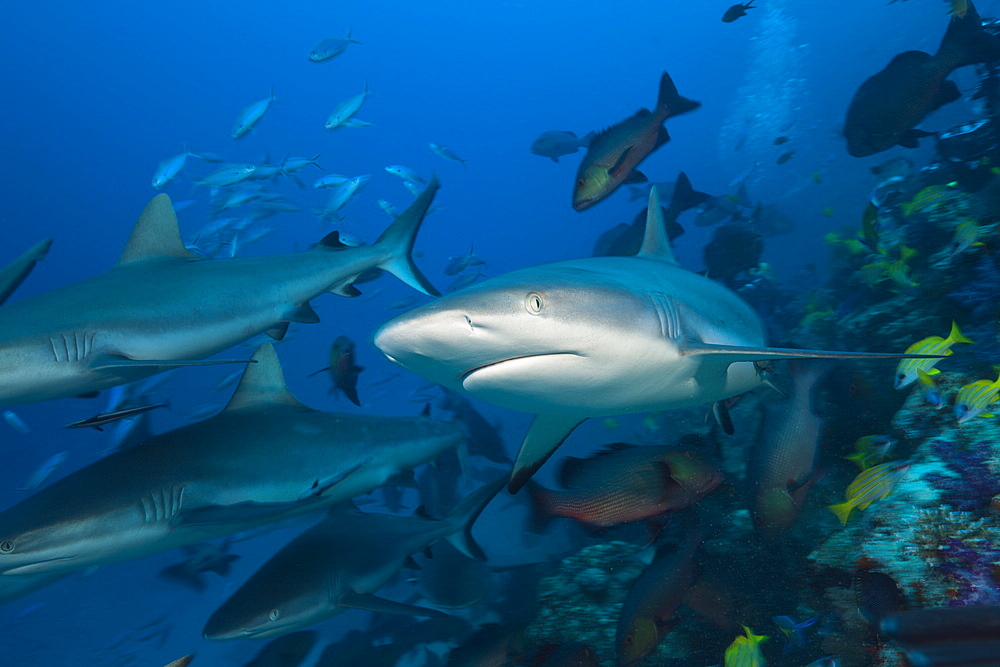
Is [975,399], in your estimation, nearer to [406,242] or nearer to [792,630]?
[792,630]

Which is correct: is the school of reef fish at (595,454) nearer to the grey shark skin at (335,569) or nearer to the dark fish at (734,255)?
the grey shark skin at (335,569)

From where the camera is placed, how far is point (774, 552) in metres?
2.79

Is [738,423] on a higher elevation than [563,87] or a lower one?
lower

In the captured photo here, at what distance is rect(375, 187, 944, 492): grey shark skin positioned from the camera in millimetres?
1638

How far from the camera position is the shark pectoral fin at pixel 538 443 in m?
2.68

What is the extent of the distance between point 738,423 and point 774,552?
321 cm

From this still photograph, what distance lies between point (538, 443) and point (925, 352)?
230 centimetres

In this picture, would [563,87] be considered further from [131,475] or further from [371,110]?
[131,475]

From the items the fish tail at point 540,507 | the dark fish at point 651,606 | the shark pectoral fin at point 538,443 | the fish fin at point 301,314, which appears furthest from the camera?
the fish fin at point 301,314

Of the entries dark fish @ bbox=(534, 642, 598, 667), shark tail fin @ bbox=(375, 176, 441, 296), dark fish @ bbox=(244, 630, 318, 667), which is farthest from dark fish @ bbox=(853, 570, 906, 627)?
dark fish @ bbox=(244, 630, 318, 667)

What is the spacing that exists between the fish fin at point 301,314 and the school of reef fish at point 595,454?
2cm

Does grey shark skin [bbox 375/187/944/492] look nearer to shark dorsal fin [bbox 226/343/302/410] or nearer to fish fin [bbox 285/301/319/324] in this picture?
fish fin [bbox 285/301/319/324]

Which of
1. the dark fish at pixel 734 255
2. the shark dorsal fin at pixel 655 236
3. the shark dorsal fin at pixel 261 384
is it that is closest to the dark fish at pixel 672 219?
the dark fish at pixel 734 255

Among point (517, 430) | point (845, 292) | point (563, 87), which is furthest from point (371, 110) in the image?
point (845, 292)
